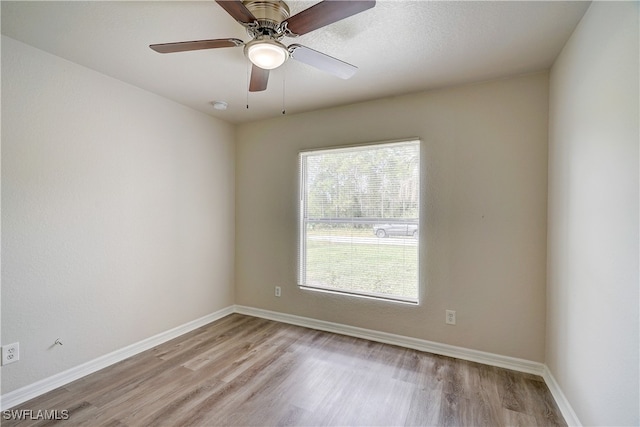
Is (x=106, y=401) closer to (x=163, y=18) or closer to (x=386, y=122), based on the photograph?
(x=163, y=18)

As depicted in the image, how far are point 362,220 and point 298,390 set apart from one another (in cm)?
168

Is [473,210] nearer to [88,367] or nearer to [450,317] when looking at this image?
[450,317]

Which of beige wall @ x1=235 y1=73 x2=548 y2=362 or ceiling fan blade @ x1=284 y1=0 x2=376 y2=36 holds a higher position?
ceiling fan blade @ x1=284 y1=0 x2=376 y2=36

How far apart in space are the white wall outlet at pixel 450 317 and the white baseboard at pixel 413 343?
0.22 metres

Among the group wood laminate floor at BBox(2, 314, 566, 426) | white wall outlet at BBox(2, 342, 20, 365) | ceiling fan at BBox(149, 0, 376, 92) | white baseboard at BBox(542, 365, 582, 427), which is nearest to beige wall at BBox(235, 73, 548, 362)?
white baseboard at BBox(542, 365, 582, 427)

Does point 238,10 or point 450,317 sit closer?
point 238,10

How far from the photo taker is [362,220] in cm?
309

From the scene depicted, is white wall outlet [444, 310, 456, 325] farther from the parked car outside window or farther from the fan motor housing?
the fan motor housing

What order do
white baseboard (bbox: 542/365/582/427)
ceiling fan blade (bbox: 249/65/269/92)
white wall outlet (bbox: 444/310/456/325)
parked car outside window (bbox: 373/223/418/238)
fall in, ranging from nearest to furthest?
white baseboard (bbox: 542/365/582/427) < ceiling fan blade (bbox: 249/65/269/92) < white wall outlet (bbox: 444/310/456/325) < parked car outside window (bbox: 373/223/418/238)

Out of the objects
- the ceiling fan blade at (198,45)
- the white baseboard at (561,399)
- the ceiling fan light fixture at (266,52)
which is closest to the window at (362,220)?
the white baseboard at (561,399)

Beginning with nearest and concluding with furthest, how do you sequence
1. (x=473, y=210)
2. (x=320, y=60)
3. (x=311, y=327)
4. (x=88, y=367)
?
(x=320, y=60) → (x=88, y=367) → (x=473, y=210) → (x=311, y=327)

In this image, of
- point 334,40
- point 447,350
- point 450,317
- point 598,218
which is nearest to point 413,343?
point 447,350

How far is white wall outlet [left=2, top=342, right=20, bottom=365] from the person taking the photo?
1.92 m

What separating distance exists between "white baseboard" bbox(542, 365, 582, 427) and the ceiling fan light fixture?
8.96 ft
